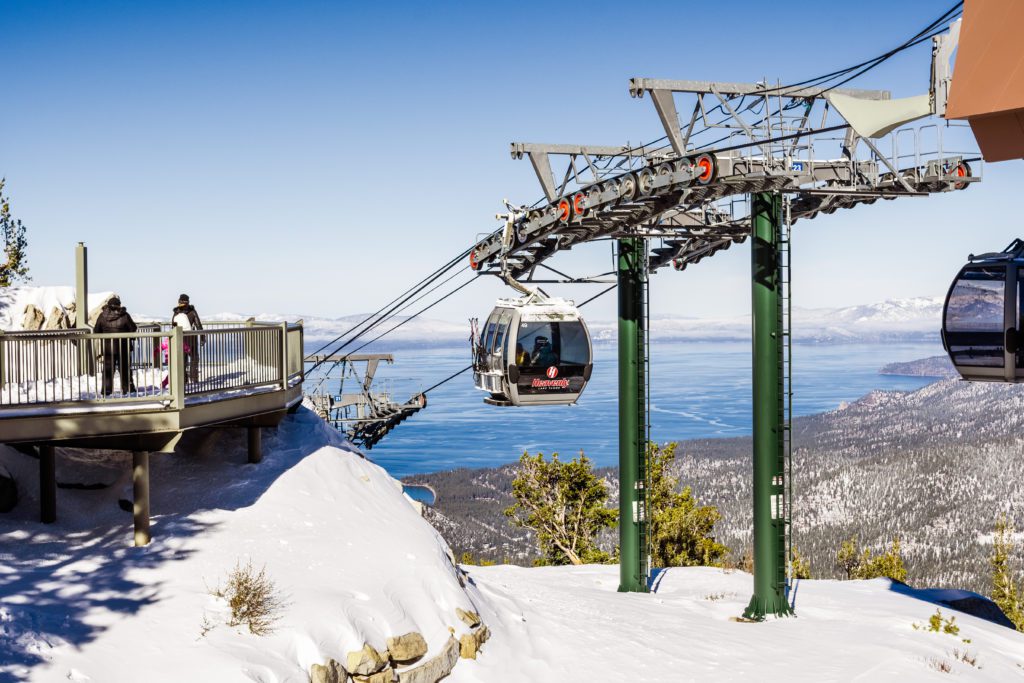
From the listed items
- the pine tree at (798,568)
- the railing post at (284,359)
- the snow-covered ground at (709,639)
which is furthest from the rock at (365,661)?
the pine tree at (798,568)

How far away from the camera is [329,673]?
38.0 feet

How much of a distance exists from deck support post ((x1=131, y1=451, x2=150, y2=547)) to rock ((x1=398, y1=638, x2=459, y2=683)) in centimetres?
415

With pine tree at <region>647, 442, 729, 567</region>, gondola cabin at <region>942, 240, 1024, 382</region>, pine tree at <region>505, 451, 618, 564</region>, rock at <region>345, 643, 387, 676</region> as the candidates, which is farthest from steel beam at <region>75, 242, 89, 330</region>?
pine tree at <region>647, 442, 729, 567</region>

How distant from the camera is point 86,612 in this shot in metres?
11.3

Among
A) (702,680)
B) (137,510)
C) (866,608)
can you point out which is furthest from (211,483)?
(866,608)

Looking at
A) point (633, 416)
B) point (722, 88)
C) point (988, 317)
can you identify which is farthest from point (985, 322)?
point (633, 416)

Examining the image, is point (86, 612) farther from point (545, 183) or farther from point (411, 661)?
point (545, 183)

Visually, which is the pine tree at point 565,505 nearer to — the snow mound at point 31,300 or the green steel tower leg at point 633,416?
the green steel tower leg at point 633,416

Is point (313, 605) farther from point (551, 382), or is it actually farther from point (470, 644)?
point (551, 382)

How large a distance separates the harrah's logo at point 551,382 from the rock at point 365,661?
26.0 ft

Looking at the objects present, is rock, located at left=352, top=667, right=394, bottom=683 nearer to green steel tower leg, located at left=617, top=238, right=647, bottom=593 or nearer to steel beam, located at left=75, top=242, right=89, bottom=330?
steel beam, located at left=75, top=242, right=89, bottom=330

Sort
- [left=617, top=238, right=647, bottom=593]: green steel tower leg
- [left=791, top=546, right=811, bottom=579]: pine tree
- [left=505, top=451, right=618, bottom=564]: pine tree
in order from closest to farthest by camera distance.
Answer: [left=617, top=238, right=647, bottom=593]: green steel tower leg, [left=791, top=546, right=811, bottom=579]: pine tree, [left=505, top=451, right=618, bottom=564]: pine tree

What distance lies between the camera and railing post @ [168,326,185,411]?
12898 millimetres

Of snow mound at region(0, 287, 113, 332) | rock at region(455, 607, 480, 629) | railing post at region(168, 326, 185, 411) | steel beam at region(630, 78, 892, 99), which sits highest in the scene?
steel beam at region(630, 78, 892, 99)
